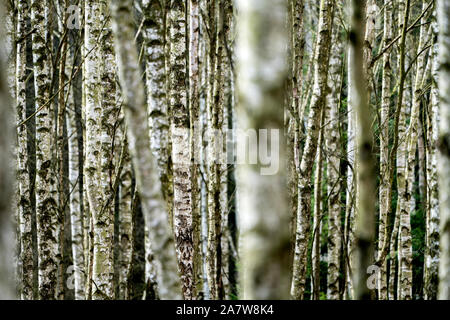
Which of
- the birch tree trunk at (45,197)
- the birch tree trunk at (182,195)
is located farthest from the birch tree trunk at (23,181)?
the birch tree trunk at (182,195)

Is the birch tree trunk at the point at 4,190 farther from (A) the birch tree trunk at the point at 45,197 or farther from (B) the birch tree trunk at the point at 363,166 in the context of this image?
(A) the birch tree trunk at the point at 45,197

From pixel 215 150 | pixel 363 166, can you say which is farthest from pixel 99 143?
pixel 363 166

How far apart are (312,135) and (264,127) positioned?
257 centimetres

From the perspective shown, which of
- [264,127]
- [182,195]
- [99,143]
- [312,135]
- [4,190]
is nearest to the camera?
[4,190]

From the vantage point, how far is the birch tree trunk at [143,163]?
8.22ft

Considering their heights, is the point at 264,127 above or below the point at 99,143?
below

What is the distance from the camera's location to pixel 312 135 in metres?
4.50

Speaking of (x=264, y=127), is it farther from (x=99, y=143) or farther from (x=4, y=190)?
(x=99, y=143)

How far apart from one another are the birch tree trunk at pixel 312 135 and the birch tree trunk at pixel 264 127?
8.27 feet

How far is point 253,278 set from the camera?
6.52ft

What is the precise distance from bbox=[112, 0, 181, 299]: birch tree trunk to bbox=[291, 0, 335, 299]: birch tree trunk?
2.21m

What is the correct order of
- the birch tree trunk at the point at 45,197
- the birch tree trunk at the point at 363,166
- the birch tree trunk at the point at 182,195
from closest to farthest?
the birch tree trunk at the point at 363,166 → the birch tree trunk at the point at 182,195 → the birch tree trunk at the point at 45,197
